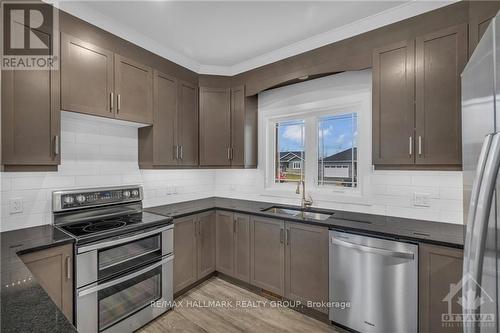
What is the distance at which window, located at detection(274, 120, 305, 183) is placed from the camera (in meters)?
3.00

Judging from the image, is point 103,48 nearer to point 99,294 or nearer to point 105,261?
point 105,261

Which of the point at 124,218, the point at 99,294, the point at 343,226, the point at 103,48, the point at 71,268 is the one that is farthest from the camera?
the point at 124,218

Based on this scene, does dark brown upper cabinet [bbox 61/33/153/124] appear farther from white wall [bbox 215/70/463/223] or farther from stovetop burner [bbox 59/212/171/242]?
white wall [bbox 215/70/463/223]

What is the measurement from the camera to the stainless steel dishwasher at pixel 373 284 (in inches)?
67.2

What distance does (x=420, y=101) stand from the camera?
1855mm

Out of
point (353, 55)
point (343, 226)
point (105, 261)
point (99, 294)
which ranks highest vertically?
point (353, 55)

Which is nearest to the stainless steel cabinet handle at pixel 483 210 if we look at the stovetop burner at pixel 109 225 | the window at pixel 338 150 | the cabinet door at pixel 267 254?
the cabinet door at pixel 267 254

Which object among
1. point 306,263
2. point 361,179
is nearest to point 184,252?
point 306,263

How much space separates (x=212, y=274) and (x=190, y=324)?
0.83 metres

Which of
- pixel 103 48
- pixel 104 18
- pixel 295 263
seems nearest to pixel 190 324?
pixel 295 263

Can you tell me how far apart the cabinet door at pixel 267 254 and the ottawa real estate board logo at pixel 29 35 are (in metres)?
2.25

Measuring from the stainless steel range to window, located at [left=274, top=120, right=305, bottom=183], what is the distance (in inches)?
61.4

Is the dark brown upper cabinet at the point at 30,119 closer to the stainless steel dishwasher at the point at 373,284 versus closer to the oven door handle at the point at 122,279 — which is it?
the oven door handle at the point at 122,279

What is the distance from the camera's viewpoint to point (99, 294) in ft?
5.85
